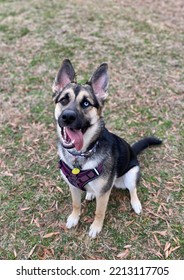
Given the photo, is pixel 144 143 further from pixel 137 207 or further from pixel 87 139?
pixel 87 139

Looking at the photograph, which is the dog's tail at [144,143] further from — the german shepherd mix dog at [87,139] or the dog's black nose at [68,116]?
the dog's black nose at [68,116]

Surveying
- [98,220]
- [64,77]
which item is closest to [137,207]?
[98,220]

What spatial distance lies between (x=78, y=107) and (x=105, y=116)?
258cm

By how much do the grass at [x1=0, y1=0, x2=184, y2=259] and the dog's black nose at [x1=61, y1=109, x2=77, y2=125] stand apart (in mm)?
1753

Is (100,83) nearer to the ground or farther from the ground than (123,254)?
farther from the ground

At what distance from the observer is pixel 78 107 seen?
3.24m

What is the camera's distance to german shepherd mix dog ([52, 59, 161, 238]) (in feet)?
10.7

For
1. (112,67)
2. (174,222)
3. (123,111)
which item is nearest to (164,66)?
(112,67)

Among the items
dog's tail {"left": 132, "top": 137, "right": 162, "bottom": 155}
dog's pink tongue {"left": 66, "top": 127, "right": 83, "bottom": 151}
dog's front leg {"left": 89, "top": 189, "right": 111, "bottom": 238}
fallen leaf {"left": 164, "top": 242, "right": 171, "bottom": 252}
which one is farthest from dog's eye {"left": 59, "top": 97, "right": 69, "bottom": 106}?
fallen leaf {"left": 164, "top": 242, "right": 171, "bottom": 252}

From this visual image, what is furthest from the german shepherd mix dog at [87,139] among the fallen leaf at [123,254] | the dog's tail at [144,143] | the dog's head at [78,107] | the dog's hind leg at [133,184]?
the dog's tail at [144,143]

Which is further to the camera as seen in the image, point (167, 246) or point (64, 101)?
point (167, 246)

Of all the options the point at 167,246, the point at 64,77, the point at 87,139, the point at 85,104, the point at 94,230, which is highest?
the point at 64,77

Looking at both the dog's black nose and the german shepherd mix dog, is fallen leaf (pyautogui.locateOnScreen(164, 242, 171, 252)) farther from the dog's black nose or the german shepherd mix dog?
the dog's black nose
